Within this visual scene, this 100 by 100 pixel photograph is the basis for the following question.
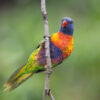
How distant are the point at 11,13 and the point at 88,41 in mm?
1531

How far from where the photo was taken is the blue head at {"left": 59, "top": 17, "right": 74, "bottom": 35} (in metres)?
1.79

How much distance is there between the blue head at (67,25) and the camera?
179cm

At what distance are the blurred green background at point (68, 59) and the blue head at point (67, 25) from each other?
1.26 meters

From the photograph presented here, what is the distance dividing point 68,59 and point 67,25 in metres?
1.51

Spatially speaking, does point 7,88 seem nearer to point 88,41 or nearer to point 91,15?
point 88,41

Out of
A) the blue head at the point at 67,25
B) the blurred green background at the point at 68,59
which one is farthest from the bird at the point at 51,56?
the blurred green background at the point at 68,59

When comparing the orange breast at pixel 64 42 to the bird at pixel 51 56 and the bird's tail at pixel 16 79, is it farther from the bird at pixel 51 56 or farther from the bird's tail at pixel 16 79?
the bird's tail at pixel 16 79

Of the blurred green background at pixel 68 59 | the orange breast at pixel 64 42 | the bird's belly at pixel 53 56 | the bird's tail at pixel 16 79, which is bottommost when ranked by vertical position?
the bird's tail at pixel 16 79

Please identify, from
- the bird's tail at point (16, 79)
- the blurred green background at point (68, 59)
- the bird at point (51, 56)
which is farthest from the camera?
the blurred green background at point (68, 59)

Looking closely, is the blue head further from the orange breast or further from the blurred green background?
the blurred green background

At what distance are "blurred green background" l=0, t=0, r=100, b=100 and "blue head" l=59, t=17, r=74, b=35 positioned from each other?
1.26 metres

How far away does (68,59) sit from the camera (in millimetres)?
3277

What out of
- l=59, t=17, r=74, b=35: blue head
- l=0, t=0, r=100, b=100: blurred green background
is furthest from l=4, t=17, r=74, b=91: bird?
l=0, t=0, r=100, b=100: blurred green background

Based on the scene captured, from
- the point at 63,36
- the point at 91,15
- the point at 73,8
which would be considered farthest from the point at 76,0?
the point at 63,36
